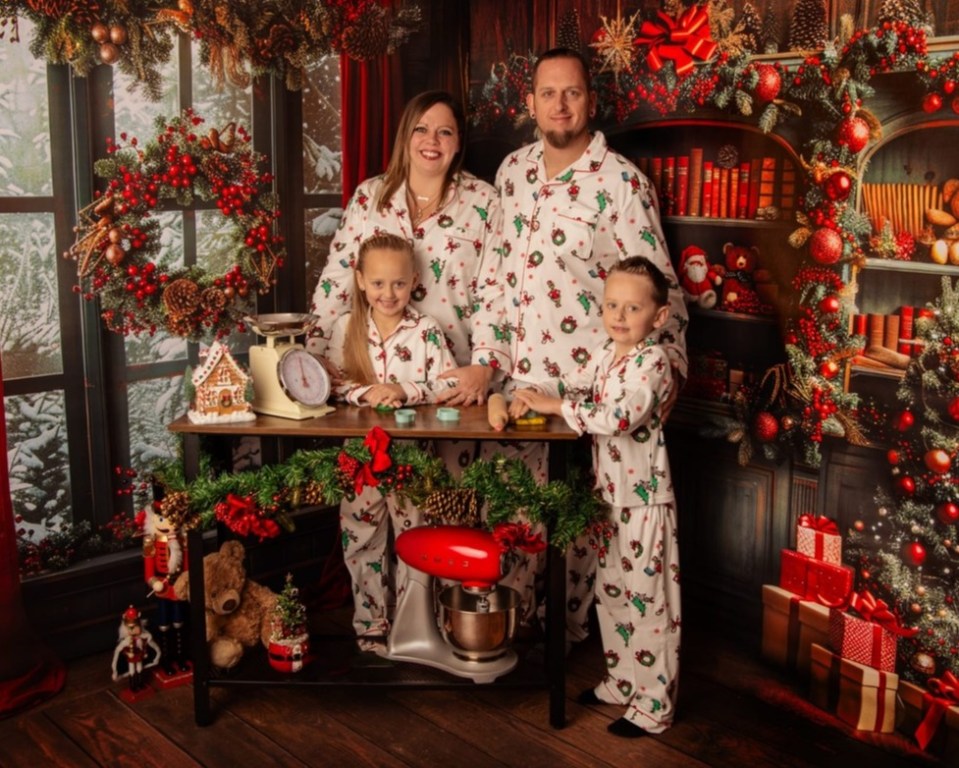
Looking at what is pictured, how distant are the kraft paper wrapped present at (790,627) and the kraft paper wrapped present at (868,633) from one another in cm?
10

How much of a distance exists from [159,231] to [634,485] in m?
1.87

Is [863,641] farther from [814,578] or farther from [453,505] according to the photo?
[453,505]

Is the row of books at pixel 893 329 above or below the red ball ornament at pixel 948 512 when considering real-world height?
above

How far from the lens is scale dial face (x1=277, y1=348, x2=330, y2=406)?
315 centimetres

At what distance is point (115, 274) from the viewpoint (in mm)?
3598

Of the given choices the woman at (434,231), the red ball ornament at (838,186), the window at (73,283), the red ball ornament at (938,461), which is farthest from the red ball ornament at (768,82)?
the window at (73,283)

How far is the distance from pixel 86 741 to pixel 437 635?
1.09 meters

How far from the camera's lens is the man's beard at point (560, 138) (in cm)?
344

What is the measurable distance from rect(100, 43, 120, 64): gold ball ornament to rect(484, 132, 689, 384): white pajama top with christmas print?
54.7 inches

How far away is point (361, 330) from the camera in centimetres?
349

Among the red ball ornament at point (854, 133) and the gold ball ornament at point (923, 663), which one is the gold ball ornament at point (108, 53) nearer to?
the red ball ornament at point (854, 133)

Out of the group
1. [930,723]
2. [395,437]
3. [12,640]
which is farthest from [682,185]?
[12,640]

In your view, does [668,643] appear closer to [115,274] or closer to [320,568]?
[320,568]

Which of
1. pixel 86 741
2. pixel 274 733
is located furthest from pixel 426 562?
pixel 86 741
